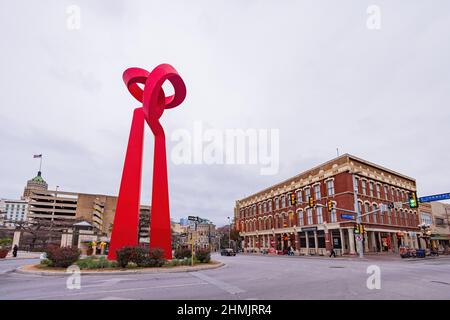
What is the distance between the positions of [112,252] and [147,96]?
10576mm

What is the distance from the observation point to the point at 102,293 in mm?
8727

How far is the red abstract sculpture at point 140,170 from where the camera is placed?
757 inches

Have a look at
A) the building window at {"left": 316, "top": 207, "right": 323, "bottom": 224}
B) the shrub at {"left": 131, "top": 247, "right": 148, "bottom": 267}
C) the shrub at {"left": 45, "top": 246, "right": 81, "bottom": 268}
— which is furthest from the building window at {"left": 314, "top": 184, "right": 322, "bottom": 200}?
the shrub at {"left": 45, "top": 246, "right": 81, "bottom": 268}

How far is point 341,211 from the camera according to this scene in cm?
3853

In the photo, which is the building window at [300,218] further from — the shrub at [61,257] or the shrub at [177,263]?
the shrub at [61,257]

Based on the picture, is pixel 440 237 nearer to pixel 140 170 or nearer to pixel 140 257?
pixel 140 170

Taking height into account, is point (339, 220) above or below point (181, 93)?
below

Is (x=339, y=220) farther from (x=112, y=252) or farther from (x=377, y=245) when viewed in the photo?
(x=112, y=252)

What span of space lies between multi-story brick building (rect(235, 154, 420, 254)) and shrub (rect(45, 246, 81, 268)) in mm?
27145

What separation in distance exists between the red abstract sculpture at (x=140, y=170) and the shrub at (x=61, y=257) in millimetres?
2425

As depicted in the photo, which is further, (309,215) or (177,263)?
(309,215)

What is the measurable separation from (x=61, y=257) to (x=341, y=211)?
32950 mm

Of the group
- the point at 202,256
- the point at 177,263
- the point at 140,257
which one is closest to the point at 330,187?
the point at 202,256

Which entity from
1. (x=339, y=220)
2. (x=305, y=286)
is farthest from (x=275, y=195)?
(x=305, y=286)
